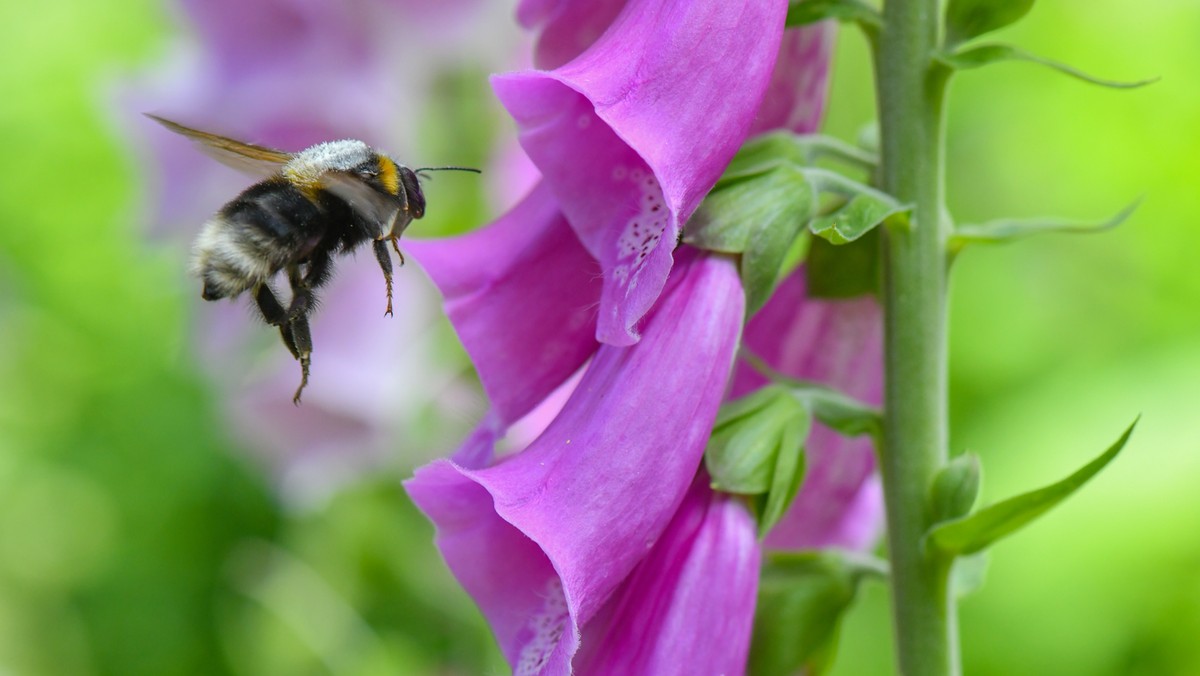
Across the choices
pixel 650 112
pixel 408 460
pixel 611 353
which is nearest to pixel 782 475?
pixel 611 353

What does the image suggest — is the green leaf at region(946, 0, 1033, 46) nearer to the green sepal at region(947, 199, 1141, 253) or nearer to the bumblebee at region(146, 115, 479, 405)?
the green sepal at region(947, 199, 1141, 253)

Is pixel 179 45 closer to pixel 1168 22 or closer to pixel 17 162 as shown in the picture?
pixel 17 162

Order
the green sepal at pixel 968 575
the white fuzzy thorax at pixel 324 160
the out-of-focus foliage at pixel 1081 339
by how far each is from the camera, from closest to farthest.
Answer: the green sepal at pixel 968 575 < the white fuzzy thorax at pixel 324 160 < the out-of-focus foliage at pixel 1081 339

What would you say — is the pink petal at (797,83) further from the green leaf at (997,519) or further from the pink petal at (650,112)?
the green leaf at (997,519)

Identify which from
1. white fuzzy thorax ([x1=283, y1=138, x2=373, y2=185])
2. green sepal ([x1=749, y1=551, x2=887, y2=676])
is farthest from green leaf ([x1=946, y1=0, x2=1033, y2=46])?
white fuzzy thorax ([x1=283, y1=138, x2=373, y2=185])

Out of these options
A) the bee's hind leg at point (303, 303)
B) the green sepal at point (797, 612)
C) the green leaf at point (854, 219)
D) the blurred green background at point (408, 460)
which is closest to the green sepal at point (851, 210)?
the green leaf at point (854, 219)

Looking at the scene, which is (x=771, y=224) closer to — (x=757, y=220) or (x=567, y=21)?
(x=757, y=220)
